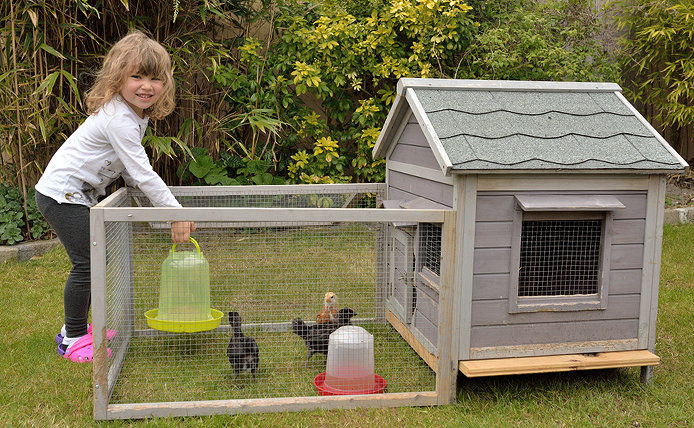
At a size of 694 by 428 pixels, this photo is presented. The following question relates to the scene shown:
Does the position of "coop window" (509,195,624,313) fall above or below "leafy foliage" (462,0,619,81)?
below

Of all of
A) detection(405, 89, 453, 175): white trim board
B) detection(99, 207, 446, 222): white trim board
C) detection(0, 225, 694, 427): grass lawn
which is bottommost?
detection(0, 225, 694, 427): grass lawn

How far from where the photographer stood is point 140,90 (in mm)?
2596

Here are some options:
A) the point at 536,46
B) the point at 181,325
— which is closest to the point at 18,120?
the point at 181,325

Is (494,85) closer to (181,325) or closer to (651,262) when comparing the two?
(651,262)

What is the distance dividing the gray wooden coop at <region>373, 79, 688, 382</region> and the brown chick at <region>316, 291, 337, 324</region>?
37cm

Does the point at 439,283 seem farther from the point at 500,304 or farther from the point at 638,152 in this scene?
the point at 638,152

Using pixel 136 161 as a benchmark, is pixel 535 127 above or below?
above

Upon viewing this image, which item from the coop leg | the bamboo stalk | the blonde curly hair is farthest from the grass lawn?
the bamboo stalk

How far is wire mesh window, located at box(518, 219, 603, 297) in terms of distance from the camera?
2.57 metres

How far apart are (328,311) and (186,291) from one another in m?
0.62

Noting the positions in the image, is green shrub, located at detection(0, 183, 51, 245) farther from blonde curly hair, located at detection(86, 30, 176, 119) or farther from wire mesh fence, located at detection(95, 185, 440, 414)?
blonde curly hair, located at detection(86, 30, 176, 119)

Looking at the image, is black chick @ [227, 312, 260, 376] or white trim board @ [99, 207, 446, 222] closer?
white trim board @ [99, 207, 446, 222]

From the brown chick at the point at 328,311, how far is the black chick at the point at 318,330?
0.03 metres

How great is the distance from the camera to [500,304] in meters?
2.44
